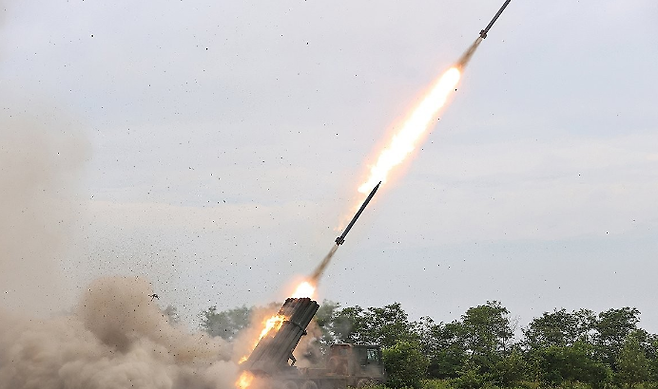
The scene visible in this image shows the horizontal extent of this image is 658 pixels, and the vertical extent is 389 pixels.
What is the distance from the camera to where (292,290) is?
99.0 ft

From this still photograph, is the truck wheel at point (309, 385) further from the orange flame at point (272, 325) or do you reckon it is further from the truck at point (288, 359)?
the orange flame at point (272, 325)

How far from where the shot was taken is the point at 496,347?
2355 inches

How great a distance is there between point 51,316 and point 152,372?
5.78 meters

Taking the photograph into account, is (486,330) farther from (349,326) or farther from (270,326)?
(270,326)

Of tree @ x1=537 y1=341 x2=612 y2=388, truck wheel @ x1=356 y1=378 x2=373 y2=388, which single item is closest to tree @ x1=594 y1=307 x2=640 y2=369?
tree @ x1=537 y1=341 x2=612 y2=388

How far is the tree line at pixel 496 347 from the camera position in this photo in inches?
1754

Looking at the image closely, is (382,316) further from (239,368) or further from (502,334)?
(239,368)

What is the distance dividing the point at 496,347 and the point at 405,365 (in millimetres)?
17550

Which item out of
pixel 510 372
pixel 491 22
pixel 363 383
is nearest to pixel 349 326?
pixel 510 372

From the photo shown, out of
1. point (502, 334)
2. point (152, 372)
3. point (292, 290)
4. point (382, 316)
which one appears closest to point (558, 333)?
point (502, 334)

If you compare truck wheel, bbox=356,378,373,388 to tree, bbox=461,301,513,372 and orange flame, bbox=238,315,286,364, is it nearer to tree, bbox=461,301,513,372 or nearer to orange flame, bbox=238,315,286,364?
orange flame, bbox=238,315,286,364

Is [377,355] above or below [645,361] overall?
below

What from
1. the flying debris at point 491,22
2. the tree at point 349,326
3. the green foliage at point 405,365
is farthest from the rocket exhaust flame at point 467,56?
the tree at point 349,326

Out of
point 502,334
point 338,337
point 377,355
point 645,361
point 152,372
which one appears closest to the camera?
point 152,372
